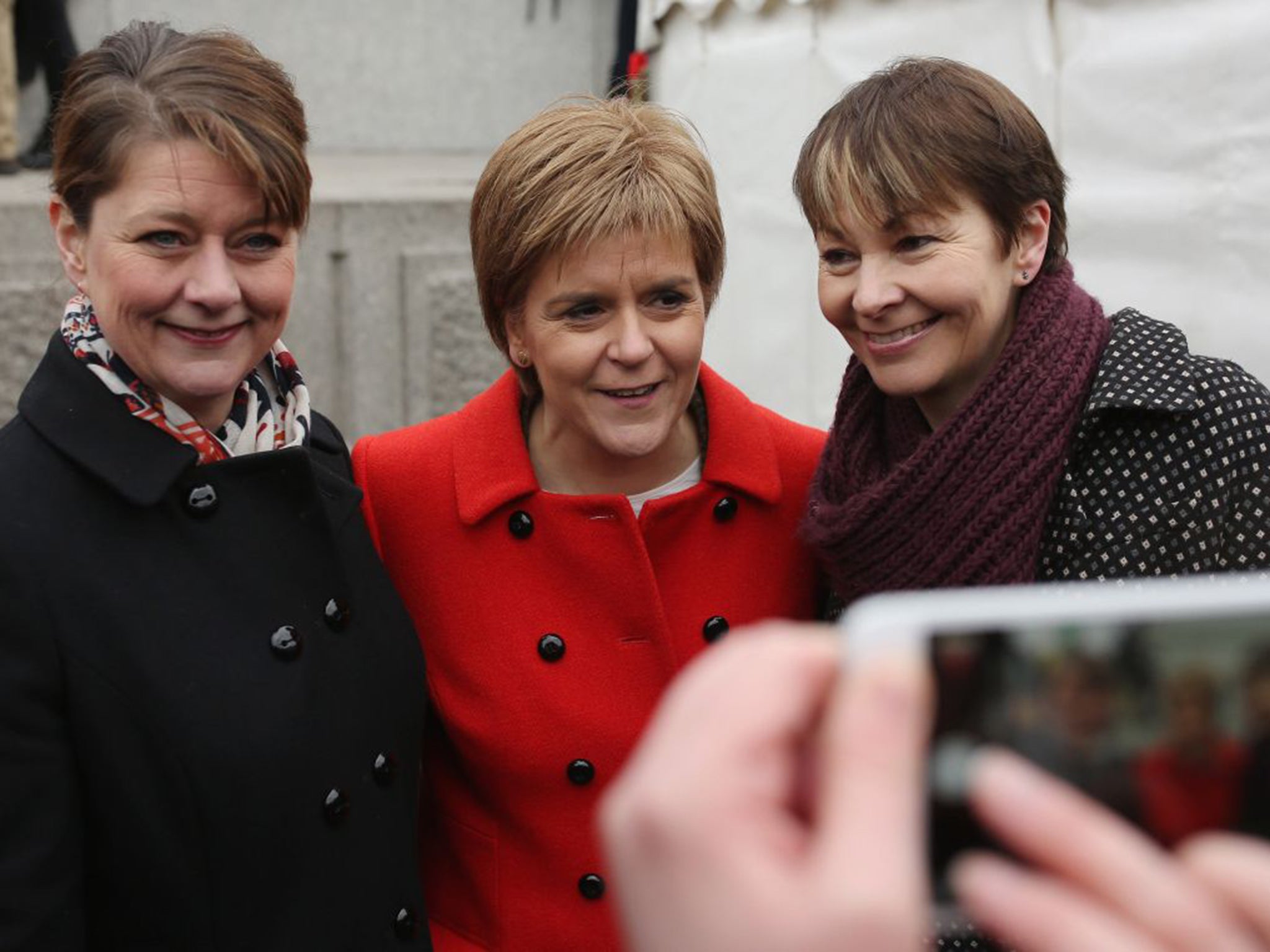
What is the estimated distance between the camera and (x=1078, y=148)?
3885 mm

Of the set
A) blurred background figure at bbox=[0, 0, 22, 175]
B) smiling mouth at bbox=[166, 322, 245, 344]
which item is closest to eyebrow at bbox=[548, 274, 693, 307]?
smiling mouth at bbox=[166, 322, 245, 344]

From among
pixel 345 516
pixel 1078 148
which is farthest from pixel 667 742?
pixel 1078 148

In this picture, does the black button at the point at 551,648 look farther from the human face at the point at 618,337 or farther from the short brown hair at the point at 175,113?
the short brown hair at the point at 175,113

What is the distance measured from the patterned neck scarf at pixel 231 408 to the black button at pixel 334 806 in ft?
1.68

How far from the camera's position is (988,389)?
93.4 inches

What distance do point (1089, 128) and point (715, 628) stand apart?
6.22 feet

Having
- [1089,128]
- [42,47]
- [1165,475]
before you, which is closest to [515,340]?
[1165,475]

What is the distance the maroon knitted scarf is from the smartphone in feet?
4.90

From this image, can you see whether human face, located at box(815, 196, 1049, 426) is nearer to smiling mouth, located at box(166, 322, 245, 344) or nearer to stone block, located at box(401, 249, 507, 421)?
smiling mouth, located at box(166, 322, 245, 344)

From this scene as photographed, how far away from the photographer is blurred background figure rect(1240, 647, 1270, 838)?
0.80 metres

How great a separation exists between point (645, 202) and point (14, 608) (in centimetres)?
119

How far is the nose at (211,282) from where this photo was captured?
2.24 metres

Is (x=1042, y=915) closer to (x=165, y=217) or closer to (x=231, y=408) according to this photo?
(x=165, y=217)

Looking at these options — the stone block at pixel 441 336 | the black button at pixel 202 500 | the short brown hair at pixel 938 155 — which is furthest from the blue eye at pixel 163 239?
the stone block at pixel 441 336
